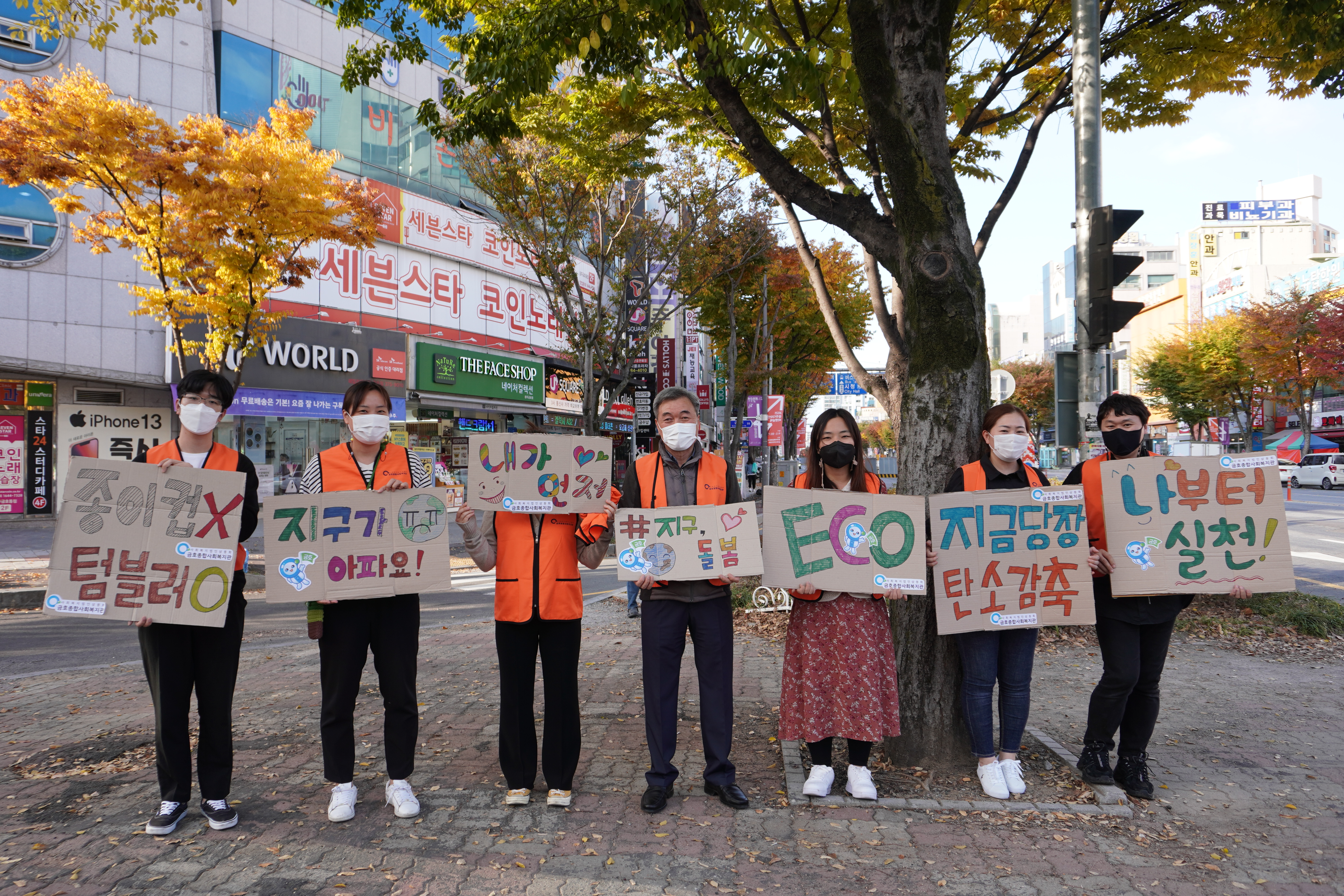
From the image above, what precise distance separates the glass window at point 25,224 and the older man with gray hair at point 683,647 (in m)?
19.6

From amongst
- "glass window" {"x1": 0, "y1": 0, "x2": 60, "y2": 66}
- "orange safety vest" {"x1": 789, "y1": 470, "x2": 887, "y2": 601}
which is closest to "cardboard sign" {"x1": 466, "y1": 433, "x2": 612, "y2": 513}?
"orange safety vest" {"x1": 789, "y1": 470, "x2": 887, "y2": 601}

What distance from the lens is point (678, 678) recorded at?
4.14 meters

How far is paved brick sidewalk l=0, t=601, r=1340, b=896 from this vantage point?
3314 mm

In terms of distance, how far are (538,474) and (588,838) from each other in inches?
68.5

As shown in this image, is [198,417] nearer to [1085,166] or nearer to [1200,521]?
[1200,521]

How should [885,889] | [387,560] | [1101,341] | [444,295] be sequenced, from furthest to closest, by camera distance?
[444,295] → [1101,341] → [387,560] → [885,889]

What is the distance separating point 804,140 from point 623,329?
8.25 meters

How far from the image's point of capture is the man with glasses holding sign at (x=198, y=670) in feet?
12.3

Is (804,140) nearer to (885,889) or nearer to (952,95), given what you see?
(952,95)

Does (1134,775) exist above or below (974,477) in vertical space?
below

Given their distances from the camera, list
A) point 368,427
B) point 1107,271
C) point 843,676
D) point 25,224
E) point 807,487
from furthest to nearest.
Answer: point 25,224, point 1107,271, point 807,487, point 843,676, point 368,427

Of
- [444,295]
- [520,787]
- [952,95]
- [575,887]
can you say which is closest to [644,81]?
[952,95]

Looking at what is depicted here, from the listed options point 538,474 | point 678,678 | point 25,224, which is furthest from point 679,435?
point 25,224

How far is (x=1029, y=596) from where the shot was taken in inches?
162
